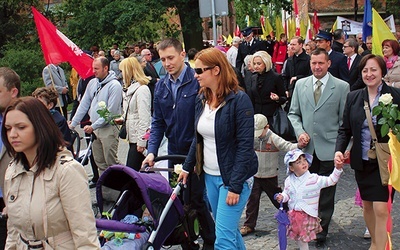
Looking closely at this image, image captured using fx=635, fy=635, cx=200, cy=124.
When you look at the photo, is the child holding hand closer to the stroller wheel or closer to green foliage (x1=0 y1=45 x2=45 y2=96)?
the stroller wheel

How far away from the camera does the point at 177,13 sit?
71.1ft

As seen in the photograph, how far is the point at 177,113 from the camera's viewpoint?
615 cm

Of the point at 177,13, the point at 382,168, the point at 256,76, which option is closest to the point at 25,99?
the point at 382,168

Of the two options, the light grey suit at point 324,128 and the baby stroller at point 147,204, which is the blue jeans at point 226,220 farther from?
the light grey suit at point 324,128

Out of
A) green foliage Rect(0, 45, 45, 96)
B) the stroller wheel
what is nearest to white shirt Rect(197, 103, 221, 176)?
the stroller wheel

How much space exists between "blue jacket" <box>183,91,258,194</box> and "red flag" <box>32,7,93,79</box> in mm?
5761

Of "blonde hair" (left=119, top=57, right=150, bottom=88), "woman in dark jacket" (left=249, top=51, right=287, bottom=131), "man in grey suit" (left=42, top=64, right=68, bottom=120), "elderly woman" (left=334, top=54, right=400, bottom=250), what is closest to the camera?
"elderly woman" (left=334, top=54, right=400, bottom=250)

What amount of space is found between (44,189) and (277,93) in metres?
6.16

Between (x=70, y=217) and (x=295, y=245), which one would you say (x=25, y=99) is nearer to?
(x=70, y=217)

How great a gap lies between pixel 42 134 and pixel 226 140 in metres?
1.81

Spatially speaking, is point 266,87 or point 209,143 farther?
point 266,87

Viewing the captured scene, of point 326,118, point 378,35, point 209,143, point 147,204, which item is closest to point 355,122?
point 326,118

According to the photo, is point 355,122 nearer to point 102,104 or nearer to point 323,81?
point 323,81

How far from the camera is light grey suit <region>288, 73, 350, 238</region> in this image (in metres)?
6.61
